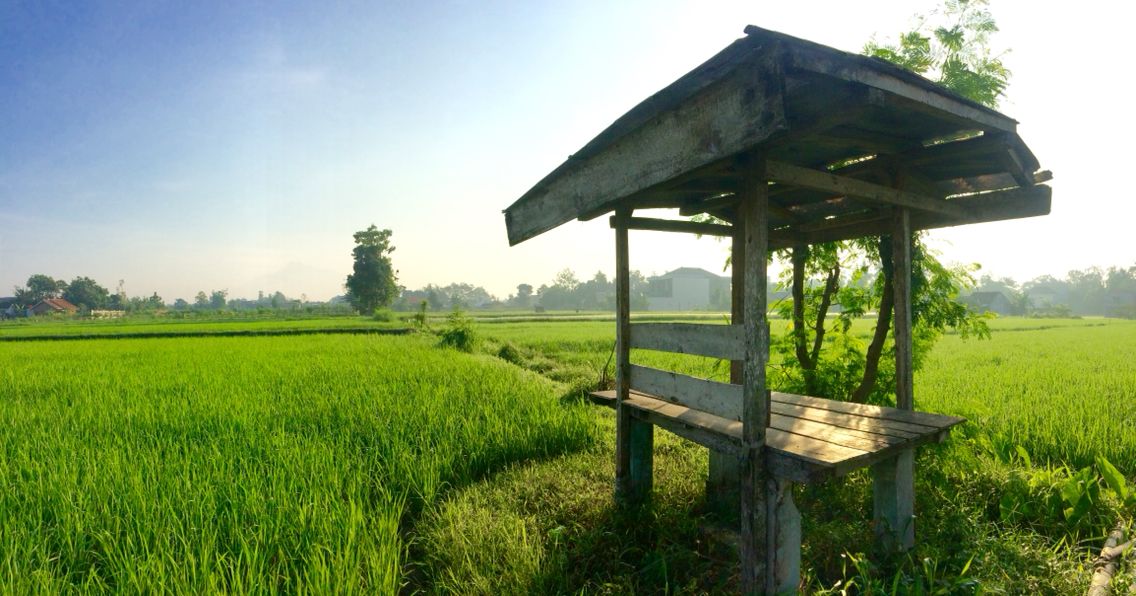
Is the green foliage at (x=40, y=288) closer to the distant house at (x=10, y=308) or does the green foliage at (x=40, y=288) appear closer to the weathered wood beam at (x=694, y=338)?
the distant house at (x=10, y=308)

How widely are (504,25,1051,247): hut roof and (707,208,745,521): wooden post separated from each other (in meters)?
0.36

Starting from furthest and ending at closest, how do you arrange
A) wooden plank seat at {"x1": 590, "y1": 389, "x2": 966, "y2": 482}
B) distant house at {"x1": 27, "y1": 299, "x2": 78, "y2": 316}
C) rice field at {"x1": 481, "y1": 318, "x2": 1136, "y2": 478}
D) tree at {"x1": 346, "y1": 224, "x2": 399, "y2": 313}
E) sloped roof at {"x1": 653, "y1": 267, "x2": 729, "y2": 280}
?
sloped roof at {"x1": 653, "y1": 267, "x2": 729, "y2": 280}, distant house at {"x1": 27, "y1": 299, "x2": 78, "y2": 316}, tree at {"x1": 346, "y1": 224, "x2": 399, "y2": 313}, rice field at {"x1": 481, "y1": 318, "x2": 1136, "y2": 478}, wooden plank seat at {"x1": 590, "y1": 389, "x2": 966, "y2": 482}

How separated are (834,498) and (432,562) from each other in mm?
2705

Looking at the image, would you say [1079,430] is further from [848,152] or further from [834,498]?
[848,152]

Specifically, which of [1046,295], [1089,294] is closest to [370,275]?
[1089,294]

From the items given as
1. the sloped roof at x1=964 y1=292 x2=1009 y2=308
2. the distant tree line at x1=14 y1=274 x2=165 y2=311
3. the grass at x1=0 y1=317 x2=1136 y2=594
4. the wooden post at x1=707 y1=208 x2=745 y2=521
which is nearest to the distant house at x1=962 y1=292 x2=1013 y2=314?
the sloped roof at x1=964 y1=292 x2=1009 y2=308

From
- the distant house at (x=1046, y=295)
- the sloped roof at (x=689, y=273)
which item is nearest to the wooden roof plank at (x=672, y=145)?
the sloped roof at (x=689, y=273)

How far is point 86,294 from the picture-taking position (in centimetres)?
7831

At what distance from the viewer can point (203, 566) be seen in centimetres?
224

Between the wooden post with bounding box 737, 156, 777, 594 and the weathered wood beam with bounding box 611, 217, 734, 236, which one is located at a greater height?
the weathered wood beam with bounding box 611, 217, 734, 236

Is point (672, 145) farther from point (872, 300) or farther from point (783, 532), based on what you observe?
point (872, 300)

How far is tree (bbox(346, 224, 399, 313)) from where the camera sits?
53531 millimetres

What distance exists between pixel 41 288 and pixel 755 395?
122037mm

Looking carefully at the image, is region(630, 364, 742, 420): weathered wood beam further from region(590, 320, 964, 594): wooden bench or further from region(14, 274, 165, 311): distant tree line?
region(14, 274, 165, 311): distant tree line
